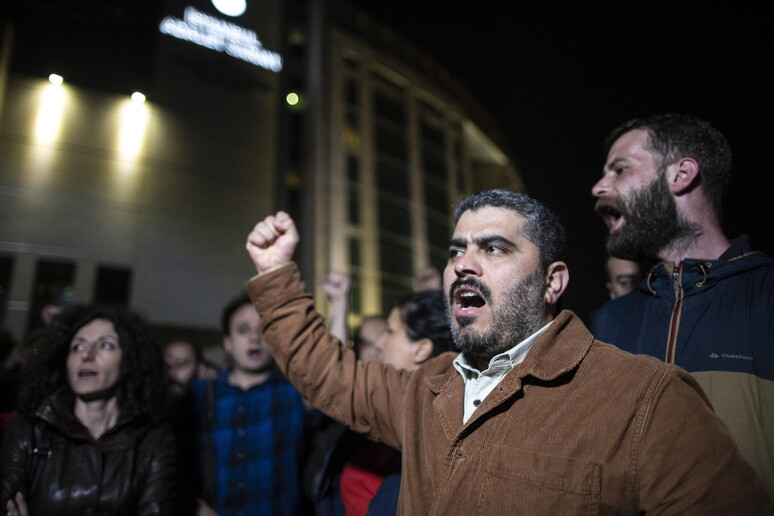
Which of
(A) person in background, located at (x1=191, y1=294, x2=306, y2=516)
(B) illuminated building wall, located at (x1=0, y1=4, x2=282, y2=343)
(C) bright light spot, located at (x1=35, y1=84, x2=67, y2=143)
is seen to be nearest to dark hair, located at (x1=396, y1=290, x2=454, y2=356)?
(A) person in background, located at (x1=191, y1=294, x2=306, y2=516)

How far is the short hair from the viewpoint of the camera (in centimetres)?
162

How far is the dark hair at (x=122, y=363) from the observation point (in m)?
2.61

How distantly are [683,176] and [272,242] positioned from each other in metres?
1.53

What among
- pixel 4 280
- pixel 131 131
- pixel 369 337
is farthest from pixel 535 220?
pixel 131 131

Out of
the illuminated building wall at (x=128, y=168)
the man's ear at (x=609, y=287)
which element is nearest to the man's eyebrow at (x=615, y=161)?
the man's ear at (x=609, y=287)

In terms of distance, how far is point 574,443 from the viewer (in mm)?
1207

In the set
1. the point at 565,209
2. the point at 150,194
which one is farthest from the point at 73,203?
the point at 565,209

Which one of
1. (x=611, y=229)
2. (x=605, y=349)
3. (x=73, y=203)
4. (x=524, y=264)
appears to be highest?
(x=73, y=203)

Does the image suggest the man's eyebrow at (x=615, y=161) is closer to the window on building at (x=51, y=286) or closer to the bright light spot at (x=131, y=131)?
the window on building at (x=51, y=286)

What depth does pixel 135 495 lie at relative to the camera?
234 cm

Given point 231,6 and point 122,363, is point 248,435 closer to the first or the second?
point 122,363

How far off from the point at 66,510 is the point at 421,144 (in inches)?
725

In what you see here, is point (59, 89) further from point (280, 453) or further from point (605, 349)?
point (605, 349)

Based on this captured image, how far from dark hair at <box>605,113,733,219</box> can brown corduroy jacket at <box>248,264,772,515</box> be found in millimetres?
758
